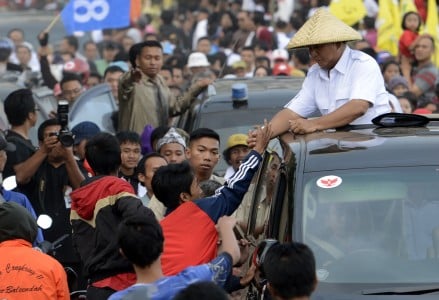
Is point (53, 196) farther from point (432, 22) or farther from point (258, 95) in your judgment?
point (432, 22)

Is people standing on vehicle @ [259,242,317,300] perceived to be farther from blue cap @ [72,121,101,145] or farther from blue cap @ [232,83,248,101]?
blue cap @ [232,83,248,101]

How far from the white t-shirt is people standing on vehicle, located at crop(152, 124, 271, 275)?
1.00 meters

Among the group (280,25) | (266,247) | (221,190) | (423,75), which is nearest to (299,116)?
(221,190)

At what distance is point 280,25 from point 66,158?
14.8m

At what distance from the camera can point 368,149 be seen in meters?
7.72

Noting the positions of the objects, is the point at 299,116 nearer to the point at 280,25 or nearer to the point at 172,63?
the point at 172,63

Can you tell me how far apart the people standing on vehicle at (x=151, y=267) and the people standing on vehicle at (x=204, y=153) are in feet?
9.68

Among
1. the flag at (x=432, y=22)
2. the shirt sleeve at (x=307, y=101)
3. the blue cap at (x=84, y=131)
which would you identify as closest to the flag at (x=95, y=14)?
the flag at (x=432, y=22)

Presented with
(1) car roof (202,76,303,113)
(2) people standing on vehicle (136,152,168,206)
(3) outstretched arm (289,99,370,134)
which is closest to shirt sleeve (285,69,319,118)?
(3) outstretched arm (289,99,370,134)

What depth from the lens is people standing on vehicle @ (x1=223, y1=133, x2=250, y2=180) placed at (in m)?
11.1

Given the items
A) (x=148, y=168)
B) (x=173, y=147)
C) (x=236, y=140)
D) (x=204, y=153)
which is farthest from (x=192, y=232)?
(x=236, y=140)

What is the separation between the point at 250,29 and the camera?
959 inches

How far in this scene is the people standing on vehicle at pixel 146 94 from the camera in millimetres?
13570

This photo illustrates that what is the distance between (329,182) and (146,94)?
6289 mm
